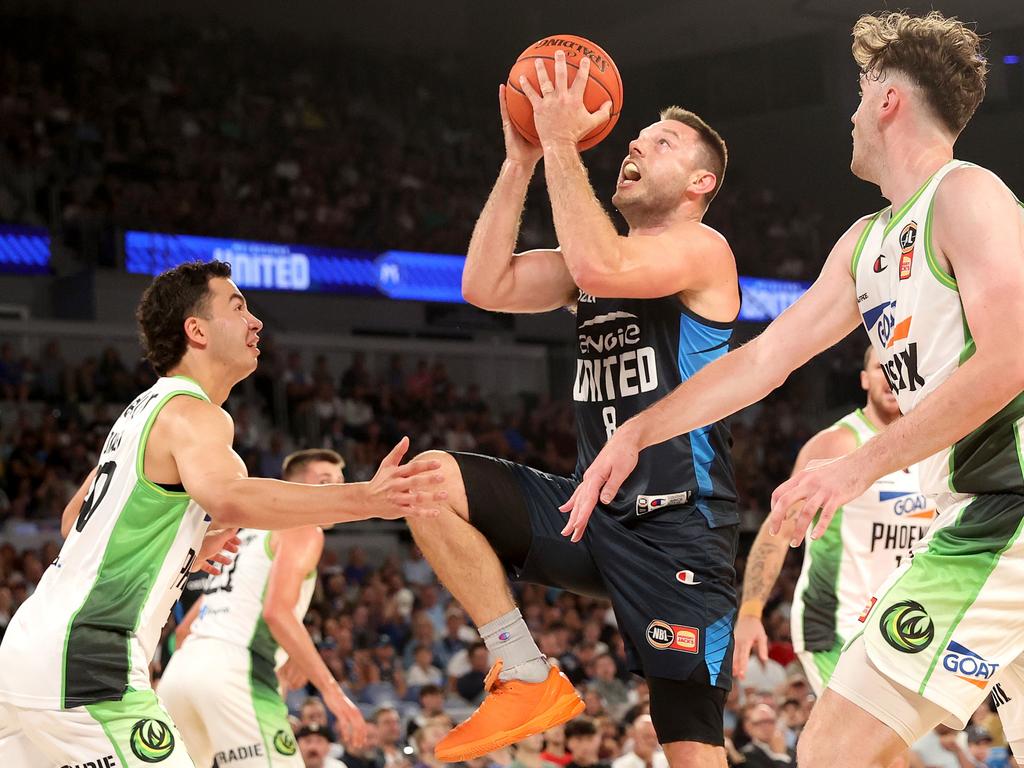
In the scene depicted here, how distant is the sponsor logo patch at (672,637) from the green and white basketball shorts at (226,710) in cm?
288

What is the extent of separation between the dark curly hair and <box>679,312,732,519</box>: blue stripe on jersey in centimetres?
181

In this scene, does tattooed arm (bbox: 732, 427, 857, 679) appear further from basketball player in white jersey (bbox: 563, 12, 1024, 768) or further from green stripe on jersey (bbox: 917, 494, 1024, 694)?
green stripe on jersey (bbox: 917, 494, 1024, 694)

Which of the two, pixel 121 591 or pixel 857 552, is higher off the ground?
pixel 121 591

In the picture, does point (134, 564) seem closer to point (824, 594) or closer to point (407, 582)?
point (824, 594)

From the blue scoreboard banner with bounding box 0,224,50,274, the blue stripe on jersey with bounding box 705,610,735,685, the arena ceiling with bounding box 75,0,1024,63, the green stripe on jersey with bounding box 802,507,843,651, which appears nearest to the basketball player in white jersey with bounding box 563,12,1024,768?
the blue stripe on jersey with bounding box 705,610,735,685

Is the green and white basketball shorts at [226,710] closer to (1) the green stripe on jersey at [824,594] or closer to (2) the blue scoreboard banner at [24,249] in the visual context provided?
(1) the green stripe on jersey at [824,594]

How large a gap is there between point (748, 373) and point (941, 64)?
101cm

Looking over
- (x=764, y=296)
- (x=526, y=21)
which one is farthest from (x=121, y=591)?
(x=526, y=21)

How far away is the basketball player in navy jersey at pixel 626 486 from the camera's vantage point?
4.20m

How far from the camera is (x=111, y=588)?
14.0 ft

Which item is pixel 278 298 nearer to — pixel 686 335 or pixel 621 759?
pixel 621 759

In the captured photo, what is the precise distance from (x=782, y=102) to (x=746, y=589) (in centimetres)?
2039

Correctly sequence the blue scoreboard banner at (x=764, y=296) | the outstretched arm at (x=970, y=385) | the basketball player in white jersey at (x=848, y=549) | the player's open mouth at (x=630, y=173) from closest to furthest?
the outstretched arm at (x=970, y=385), the player's open mouth at (x=630, y=173), the basketball player in white jersey at (x=848, y=549), the blue scoreboard banner at (x=764, y=296)

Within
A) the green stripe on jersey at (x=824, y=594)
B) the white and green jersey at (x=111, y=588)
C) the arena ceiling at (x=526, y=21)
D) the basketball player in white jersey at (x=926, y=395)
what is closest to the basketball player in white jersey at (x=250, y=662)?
the white and green jersey at (x=111, y=588)
